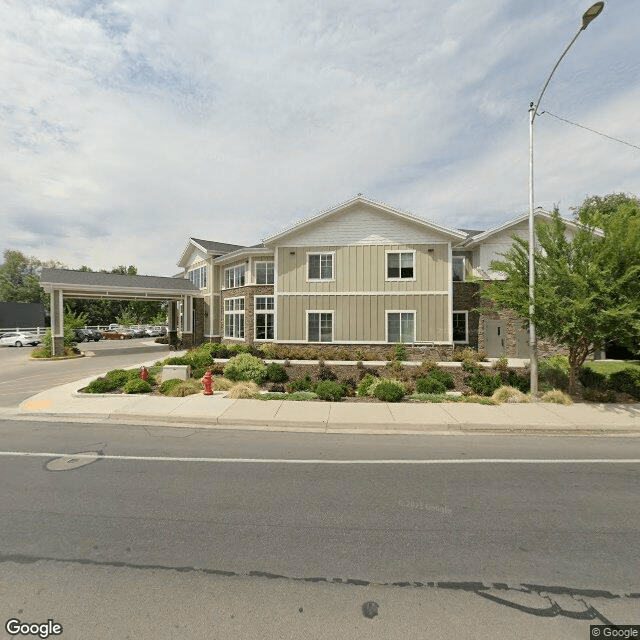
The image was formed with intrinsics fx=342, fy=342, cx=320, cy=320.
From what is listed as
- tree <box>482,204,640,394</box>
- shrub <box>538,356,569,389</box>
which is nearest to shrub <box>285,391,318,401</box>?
tree <box>482,204,640,394</box>

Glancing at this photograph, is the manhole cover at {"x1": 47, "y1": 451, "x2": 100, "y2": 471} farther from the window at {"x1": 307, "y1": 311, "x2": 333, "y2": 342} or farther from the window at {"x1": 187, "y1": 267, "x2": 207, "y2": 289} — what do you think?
the window at {"x1": 187, "y1": 267, "x2": 207, "y2": 289}

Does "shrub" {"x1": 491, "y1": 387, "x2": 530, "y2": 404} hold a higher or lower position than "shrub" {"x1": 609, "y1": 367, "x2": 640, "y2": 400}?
lower

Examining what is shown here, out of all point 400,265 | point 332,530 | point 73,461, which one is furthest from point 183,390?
point 400,265

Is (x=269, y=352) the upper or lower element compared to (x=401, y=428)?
upper

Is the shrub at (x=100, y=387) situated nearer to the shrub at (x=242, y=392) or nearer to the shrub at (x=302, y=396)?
the shrub at (x=242, y=392)

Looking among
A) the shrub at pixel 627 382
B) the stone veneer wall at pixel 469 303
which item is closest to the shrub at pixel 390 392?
the shrub at pixel 627 382

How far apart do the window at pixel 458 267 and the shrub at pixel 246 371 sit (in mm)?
13351

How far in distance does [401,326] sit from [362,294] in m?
2.84

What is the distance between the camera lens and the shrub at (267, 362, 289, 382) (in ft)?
47.9

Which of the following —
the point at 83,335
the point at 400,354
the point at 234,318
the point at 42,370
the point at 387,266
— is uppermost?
the point at 387,266

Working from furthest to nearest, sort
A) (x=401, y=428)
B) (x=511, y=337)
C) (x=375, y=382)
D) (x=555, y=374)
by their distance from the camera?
(x=511, y=337) → (x=555, y=374) → (x=375, y=382) → (x=401, y=428)

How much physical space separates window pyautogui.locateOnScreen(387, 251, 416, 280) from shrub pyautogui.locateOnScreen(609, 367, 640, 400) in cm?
991

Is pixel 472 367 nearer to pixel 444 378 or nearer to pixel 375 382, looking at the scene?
pixel 444 378

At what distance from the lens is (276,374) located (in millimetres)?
14602
